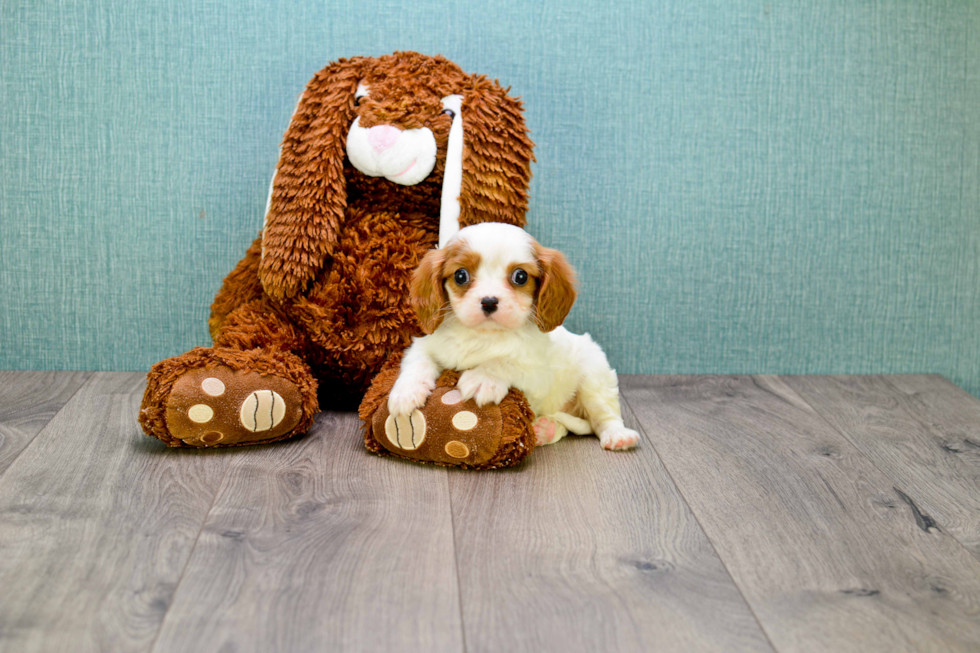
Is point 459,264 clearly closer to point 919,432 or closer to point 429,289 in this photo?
point 429,289

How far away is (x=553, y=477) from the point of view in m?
1.27

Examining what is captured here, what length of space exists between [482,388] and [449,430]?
3.0 inches

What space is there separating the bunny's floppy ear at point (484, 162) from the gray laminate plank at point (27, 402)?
72 centimetres

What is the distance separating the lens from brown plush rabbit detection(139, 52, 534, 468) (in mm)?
1411

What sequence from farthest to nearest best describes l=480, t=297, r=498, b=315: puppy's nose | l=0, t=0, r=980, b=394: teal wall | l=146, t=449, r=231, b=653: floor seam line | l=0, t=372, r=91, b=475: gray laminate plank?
l=0, t=0, r=980, b=394: teal wall, l=0, t=372, r=91, b=475: gray laminate plank, l=480, t=297, r=498, b=315: puppy's nose, l=146, t=449, r=231, b=653: floor seam line

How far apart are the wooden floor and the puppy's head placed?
229 millimetres

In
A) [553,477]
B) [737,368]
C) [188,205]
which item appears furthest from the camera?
[737,368]

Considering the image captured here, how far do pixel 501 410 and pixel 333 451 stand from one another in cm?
28

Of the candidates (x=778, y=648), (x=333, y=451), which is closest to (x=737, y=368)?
(x=333, y=451)

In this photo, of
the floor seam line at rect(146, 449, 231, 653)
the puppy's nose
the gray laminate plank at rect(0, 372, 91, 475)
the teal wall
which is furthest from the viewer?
the teal wall

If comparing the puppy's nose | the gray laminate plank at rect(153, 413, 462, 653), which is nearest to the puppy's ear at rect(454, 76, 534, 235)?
the puppy's nose

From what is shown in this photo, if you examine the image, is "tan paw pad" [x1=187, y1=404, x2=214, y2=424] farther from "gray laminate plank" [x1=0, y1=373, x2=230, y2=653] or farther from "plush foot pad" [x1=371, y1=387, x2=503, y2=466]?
"plush foot pad" [x1=371, y1=387, x2=503, y2=466]

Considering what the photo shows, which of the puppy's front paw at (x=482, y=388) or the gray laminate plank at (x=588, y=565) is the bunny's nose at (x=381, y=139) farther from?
the gray laminate plank at (x=588, y=565)

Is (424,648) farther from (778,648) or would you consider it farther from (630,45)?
(630,45)
